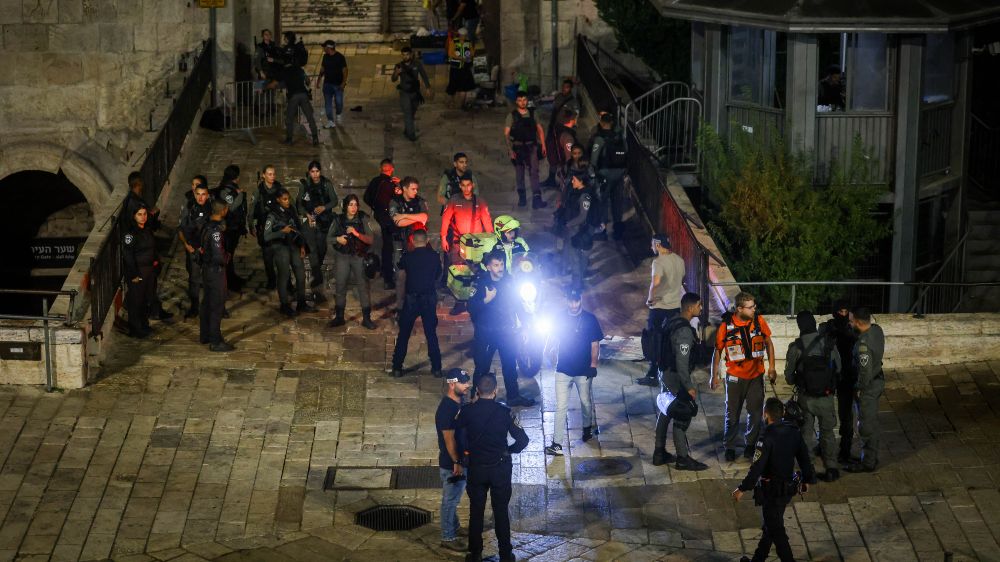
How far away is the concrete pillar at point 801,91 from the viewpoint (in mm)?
21672

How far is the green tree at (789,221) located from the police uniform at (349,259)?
4.30 m

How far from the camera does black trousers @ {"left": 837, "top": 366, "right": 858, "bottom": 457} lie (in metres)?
15.6

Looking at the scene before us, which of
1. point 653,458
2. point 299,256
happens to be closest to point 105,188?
point 299,256

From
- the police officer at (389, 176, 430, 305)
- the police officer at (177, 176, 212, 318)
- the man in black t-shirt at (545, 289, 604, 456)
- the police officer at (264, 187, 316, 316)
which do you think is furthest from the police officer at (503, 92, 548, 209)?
the man in black t-shirt at (545, 289, 604, 456)

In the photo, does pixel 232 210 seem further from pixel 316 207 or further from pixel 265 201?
pixel 316 207

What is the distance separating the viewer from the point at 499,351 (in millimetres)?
16500

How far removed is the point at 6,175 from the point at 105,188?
184 cm

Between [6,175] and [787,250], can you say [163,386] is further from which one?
[6,175]

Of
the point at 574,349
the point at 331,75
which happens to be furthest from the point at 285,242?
the point at 331,75

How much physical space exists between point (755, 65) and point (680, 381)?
27.7ft

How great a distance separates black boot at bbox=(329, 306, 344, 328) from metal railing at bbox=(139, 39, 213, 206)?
12.0 ft

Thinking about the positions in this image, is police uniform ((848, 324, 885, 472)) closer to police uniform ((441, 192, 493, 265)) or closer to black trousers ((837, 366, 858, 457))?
black trousers ((837, 366, 858, 457))

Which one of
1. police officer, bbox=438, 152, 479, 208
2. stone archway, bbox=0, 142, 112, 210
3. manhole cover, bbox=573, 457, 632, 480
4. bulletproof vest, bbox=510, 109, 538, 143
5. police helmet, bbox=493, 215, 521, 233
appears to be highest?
bulletproof vest, bbox=510, 109, 538, 143

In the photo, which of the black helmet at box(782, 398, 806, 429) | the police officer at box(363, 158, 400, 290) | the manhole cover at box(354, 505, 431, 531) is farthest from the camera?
the police officer at box(363, 158, 400, 290)
